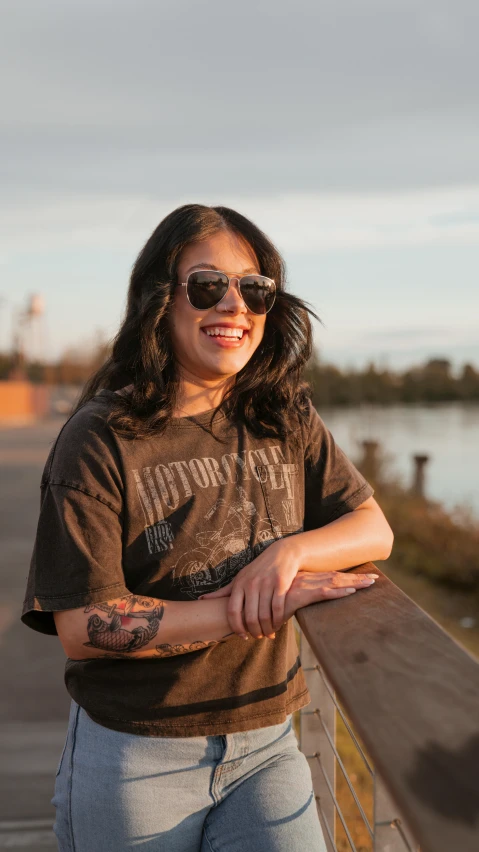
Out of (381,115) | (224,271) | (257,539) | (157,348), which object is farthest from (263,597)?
(381,115)

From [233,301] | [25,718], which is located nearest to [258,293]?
[233,301]

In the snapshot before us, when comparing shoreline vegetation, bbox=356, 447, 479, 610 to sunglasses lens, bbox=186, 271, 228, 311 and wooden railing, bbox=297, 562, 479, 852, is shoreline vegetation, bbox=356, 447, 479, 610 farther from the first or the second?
wooden railing, bbox=297, 562, 479, 852

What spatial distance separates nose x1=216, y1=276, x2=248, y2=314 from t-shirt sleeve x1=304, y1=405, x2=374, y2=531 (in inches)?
13.4

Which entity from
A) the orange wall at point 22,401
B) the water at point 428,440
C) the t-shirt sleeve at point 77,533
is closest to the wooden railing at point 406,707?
the t-shirt sleeve at point 77,533

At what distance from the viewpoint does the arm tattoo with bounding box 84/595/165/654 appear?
158cm

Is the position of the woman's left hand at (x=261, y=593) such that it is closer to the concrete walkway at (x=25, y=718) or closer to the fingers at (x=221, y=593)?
the fingers at (x=221, y=593)

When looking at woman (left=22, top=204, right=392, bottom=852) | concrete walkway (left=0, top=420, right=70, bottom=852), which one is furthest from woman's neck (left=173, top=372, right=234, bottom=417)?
concrete walkway (left=0, top=420, right=70, bottom=852)

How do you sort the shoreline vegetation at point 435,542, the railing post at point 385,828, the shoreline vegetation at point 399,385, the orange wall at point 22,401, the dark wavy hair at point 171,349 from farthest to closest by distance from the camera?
the orange wall at point 22,401, the shoreline vegetation at point 399,385, the shoreline vegetation at point 435,542, the dark wavy hair at point 171,349, the railing post at point 385,828

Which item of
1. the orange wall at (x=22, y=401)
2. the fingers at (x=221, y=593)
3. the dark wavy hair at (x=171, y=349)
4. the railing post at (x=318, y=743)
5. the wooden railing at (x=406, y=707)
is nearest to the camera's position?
the wooden railing at (x=406, y=707)

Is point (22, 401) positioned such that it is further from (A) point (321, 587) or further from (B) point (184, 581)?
(A) point (321, 587)

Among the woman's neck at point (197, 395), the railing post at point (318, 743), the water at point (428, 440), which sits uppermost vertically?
the woman's neck at point (197, 395)

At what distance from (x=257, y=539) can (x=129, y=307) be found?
692 mm

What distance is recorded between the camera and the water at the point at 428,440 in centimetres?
1608

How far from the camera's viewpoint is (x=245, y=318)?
197cm
